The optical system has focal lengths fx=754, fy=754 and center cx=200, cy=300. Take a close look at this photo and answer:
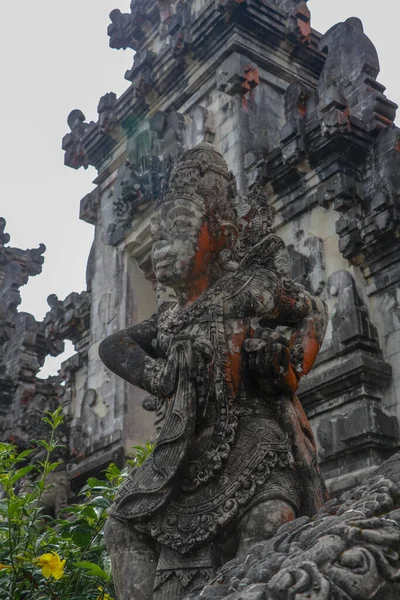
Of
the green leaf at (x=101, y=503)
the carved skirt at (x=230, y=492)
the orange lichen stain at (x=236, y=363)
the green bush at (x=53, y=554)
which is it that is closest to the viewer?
the carved skirt at (x=230, y=492)

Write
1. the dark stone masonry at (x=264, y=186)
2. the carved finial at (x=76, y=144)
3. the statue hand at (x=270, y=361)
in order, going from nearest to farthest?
the statue hand at (x=270, y=361), the dark stone masonry at (x=264, y=186), the carved finial at (x=76, y=144)

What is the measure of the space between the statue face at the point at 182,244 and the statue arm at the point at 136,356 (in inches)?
12.0

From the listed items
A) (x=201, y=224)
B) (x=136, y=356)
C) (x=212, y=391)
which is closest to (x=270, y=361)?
(x=212, y=391)

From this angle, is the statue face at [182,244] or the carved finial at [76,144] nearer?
the statue face at [182,244]

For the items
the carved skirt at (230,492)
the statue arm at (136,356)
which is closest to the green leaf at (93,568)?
the carved skirt at (230,492)

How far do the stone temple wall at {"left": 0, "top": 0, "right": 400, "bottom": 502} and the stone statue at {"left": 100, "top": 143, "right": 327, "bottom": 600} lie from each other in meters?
1.82

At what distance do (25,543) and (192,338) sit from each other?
1.96 m

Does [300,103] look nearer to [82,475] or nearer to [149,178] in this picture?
[149,178]

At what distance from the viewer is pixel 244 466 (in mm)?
3213

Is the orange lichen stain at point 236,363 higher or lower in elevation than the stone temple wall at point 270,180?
lower

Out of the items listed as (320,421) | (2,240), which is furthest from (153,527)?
(2,240)

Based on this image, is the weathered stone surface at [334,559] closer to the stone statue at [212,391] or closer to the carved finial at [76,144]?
the stone statue at [212,391]

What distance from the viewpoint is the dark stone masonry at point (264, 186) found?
725 centimetres

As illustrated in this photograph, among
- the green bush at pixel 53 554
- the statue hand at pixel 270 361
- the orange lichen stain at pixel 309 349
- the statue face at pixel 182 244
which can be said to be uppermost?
the statue face at pixel 182 244
